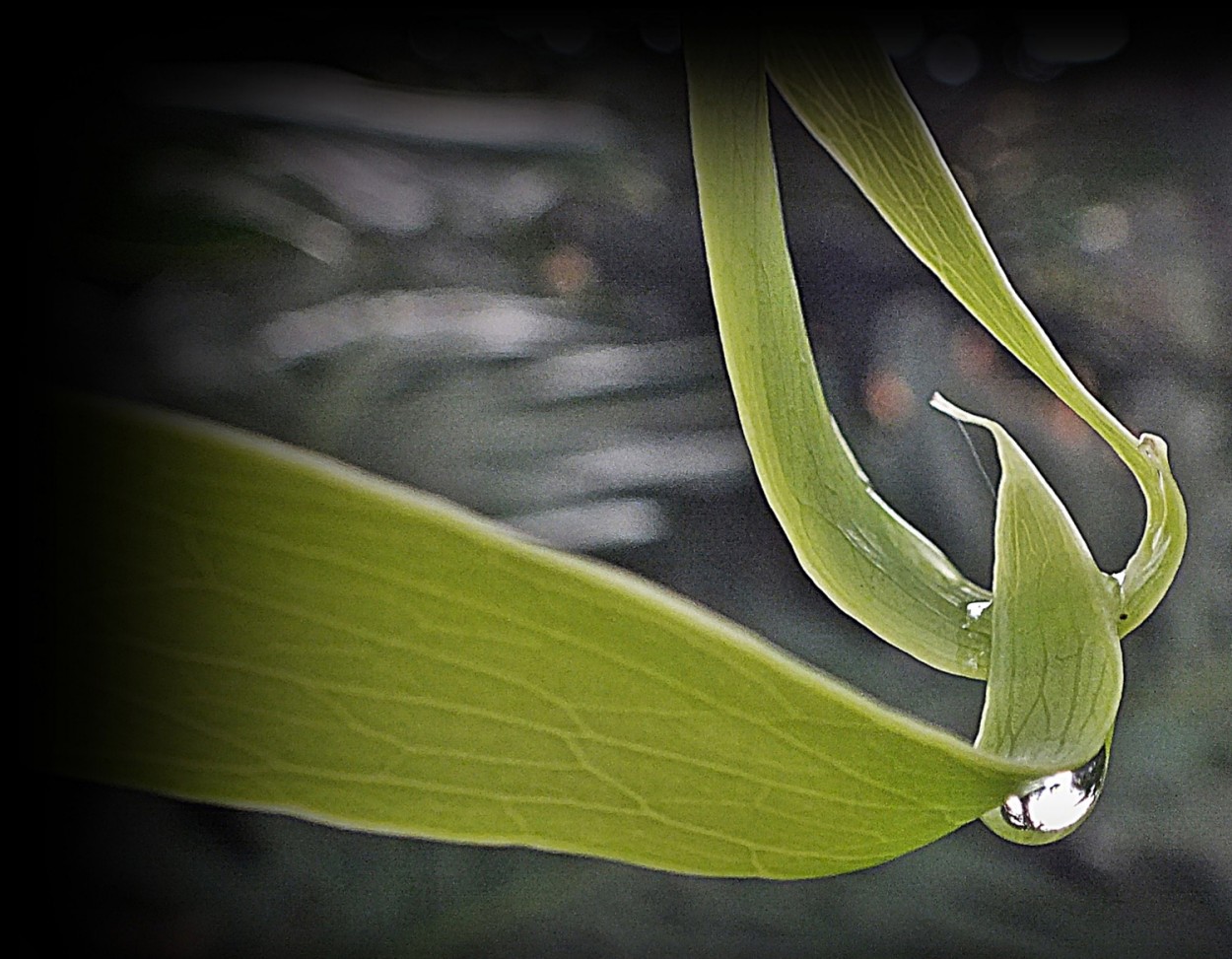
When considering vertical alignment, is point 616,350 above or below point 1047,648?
above

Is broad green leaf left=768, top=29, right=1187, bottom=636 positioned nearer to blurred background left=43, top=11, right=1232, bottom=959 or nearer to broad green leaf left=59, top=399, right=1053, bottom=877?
blurred background left=43, top=11, right=1232, bottom=959

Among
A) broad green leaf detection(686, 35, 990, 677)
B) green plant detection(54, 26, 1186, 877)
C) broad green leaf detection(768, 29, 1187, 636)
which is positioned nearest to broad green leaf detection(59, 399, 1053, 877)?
green plant detection(54, 26, 1186, 877)

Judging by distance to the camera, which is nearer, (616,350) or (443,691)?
(443,691)

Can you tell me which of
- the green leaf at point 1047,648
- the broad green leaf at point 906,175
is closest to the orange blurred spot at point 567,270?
the broad green leaf at point 906,175

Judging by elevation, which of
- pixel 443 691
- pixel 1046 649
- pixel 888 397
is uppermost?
pixel 888 397

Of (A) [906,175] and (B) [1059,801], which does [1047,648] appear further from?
(A) [906,175]

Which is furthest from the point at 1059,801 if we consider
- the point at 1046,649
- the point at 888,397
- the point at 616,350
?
the point at 616,350

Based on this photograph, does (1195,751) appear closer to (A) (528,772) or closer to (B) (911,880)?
(B) (911,880)
